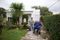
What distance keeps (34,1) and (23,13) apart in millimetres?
3885

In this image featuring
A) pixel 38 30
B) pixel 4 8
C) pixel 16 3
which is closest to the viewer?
pixel 38 30

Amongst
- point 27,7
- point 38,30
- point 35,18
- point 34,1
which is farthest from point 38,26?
point 27,7

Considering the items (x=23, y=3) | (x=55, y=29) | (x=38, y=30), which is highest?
(x=23, y=3)

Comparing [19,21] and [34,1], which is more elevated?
[34,1]

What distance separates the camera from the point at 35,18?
80.1ft

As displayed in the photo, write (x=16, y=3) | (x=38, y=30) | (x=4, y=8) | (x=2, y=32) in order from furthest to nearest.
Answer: (x=4, y=8) → (x=16, y=3) → (x=38, y=30) → (x=2, y=32)

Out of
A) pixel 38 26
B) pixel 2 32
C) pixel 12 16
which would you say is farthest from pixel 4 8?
pixel 2 32

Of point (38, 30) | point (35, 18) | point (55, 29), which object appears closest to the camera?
point (55, 29)

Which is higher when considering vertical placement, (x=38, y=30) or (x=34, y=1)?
(x=34, y=1)

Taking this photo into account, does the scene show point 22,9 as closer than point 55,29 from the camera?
No

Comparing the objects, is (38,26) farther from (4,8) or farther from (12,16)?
(4,8)

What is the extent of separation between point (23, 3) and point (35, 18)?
440 cm

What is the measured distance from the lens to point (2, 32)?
5.67 meters

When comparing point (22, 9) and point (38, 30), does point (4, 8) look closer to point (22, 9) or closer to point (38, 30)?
point (22, 9)
